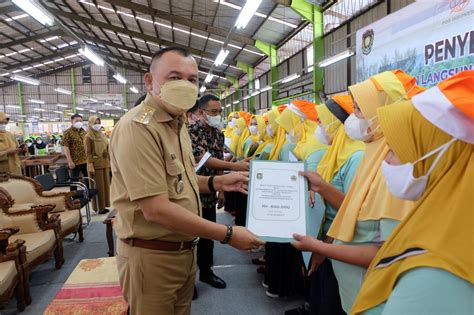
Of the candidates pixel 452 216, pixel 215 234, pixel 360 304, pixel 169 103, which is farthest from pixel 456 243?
pixel 169 103

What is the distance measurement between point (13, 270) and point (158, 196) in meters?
2.11

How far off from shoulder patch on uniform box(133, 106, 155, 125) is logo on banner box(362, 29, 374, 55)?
5952mm

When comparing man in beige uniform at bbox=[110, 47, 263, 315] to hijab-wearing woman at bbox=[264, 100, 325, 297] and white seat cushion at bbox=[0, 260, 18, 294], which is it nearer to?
hijab-wearing woman at bbox=[264, 100, 325, 297]

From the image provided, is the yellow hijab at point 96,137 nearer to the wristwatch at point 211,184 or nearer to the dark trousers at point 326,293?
the wristwatch at point 211,184

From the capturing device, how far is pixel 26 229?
3160 millimetres

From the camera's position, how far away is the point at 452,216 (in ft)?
2.14

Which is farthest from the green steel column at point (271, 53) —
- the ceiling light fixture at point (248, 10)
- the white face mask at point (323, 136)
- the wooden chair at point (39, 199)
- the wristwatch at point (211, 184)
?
the wristwatch at point (211, 184)

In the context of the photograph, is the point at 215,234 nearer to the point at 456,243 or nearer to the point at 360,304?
the point at 360,304

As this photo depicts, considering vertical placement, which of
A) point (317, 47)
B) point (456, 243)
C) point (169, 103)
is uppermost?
point (317, 47)

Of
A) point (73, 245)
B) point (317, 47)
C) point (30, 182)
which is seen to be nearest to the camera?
point (30, 182)

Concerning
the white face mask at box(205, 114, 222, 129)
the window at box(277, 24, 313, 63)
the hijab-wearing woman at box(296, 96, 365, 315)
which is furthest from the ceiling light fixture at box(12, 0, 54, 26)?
the window at box(277, 24, 313, 63)

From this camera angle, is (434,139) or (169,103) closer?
(434,139)

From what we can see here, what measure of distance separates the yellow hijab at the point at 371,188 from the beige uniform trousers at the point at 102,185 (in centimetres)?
469

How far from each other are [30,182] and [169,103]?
326cm
